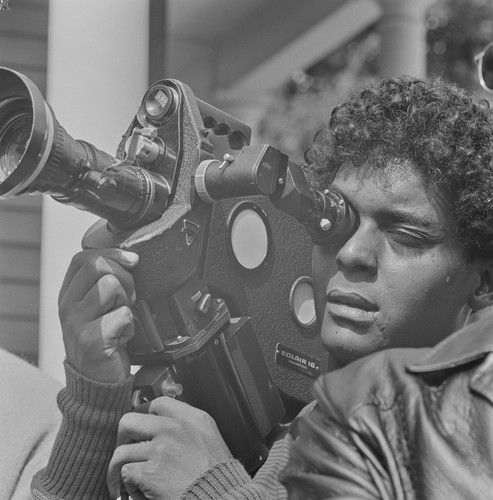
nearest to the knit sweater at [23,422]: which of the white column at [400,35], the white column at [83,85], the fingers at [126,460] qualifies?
the white column at [83,85]

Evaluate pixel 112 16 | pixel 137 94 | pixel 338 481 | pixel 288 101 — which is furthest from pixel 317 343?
pixel 288 101

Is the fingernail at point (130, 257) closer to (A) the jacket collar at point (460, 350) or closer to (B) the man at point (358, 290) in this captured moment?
(B) the man at point (358, 290)

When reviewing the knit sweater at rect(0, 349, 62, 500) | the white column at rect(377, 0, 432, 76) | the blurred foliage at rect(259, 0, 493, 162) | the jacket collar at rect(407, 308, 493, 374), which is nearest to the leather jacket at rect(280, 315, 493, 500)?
the jacket collar at rect(407, 308, 493, 374)

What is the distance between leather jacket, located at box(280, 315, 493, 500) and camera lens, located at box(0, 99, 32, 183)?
0.58m

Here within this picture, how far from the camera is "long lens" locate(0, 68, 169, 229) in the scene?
126cm

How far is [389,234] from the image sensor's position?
4.78 feet

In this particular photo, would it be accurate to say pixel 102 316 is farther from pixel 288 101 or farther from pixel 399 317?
pixel 288 101

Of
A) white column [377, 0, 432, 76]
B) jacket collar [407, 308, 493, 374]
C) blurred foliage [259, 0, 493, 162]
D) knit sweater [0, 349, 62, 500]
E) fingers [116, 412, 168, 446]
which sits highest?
blurred foliage [259, 0, 493, 162]

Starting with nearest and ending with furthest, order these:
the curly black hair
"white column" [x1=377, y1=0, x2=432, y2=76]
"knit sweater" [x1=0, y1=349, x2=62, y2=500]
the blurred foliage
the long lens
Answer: the long lens < the curly black hair < "knit sweater" [x1=0, y1=349, x2=62, y2=500] < "white column" [x1=377, y1=0, x2=432, y2=76] < the blurred foliage

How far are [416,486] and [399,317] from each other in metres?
0.59

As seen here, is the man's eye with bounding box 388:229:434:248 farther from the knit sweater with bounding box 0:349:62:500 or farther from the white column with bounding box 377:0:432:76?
the white column with bounding box 377:0:432:76

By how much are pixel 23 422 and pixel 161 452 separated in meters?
0.44

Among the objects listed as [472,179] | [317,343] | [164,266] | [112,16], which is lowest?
[317,343]

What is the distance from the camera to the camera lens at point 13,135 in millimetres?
1327
